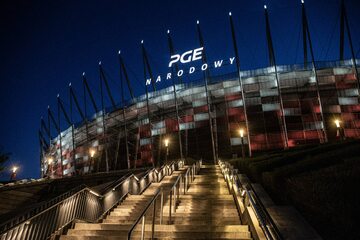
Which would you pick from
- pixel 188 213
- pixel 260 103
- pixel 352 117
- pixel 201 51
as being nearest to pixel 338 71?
pixel 352 117

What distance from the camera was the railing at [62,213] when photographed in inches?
250

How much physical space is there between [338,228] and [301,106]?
35.9 metres

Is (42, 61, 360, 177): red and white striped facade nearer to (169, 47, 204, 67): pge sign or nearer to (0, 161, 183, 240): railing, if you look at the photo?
(169, 47, 204, 67): pge sign

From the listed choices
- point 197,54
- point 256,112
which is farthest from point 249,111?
point 197,54

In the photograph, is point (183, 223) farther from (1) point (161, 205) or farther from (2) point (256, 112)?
(2) point (256, 112)

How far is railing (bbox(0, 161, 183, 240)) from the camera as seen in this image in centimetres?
635

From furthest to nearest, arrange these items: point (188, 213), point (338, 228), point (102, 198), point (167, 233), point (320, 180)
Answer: point (102, 198) < point (188, 213) < point (167, 233) < point (320, 180) < point (338, 228)

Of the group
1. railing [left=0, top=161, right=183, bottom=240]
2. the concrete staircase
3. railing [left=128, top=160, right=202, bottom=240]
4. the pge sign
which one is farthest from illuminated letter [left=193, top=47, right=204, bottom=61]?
railing [left=0, top=161, right=183, bottom=240]

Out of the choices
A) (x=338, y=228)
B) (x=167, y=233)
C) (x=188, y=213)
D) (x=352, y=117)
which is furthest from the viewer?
(x=352, y=117)

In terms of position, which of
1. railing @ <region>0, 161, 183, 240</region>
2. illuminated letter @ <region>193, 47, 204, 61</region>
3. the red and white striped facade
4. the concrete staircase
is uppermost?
illuminated letter @ <region>193, 47, 204, 61</region>

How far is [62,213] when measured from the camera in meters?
7.81

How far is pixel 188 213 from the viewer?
877 cm

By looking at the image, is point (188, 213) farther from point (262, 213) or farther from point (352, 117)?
point (352, 117)

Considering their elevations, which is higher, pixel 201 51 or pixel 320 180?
pixel 201 51
